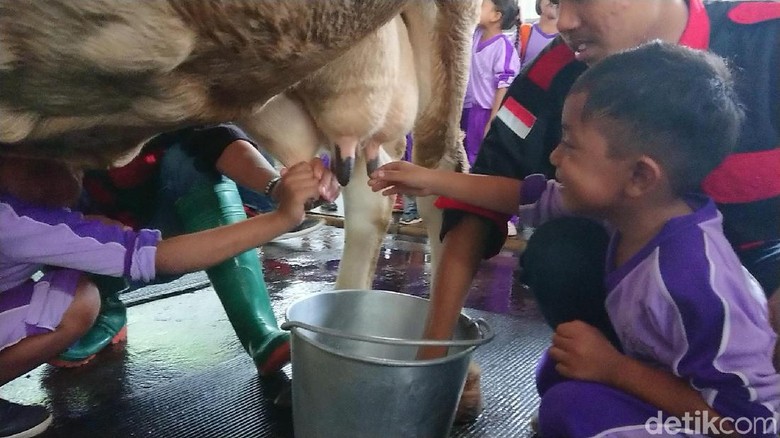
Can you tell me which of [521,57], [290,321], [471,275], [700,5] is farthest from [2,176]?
[521,57]

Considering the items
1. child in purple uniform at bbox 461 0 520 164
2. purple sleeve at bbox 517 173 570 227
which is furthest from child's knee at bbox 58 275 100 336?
child in purple uniform at bbox 461 0 520 164

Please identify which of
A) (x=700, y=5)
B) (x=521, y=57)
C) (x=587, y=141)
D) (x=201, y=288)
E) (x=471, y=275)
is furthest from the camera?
(x=521, y=57)

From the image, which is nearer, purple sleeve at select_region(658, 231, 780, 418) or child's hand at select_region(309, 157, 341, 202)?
purple sleeve at select_region(658, 231, 780, 418)

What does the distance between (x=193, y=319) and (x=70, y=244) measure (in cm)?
59

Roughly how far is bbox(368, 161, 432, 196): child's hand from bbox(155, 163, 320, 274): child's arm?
0.08 metres

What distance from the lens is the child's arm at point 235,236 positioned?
2.69 ft

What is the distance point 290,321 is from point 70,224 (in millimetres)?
313

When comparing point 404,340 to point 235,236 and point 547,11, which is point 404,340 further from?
point 547,11

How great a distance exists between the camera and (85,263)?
0.82 meters

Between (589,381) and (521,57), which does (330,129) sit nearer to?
(589,381)

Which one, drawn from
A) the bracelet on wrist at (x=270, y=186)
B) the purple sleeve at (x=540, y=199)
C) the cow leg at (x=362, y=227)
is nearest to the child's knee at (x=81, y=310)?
the bracelet on wrist at (x=270, y=186)

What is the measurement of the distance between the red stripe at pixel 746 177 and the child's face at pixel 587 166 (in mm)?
157

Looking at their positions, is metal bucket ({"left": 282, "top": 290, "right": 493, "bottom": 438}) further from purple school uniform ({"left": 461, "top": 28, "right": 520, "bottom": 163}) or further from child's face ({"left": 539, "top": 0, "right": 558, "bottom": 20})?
purple school uniform ({"left": 461, "top": 28, "right": 520, "bottom": 163})

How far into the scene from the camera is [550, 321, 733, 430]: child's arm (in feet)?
2.12
